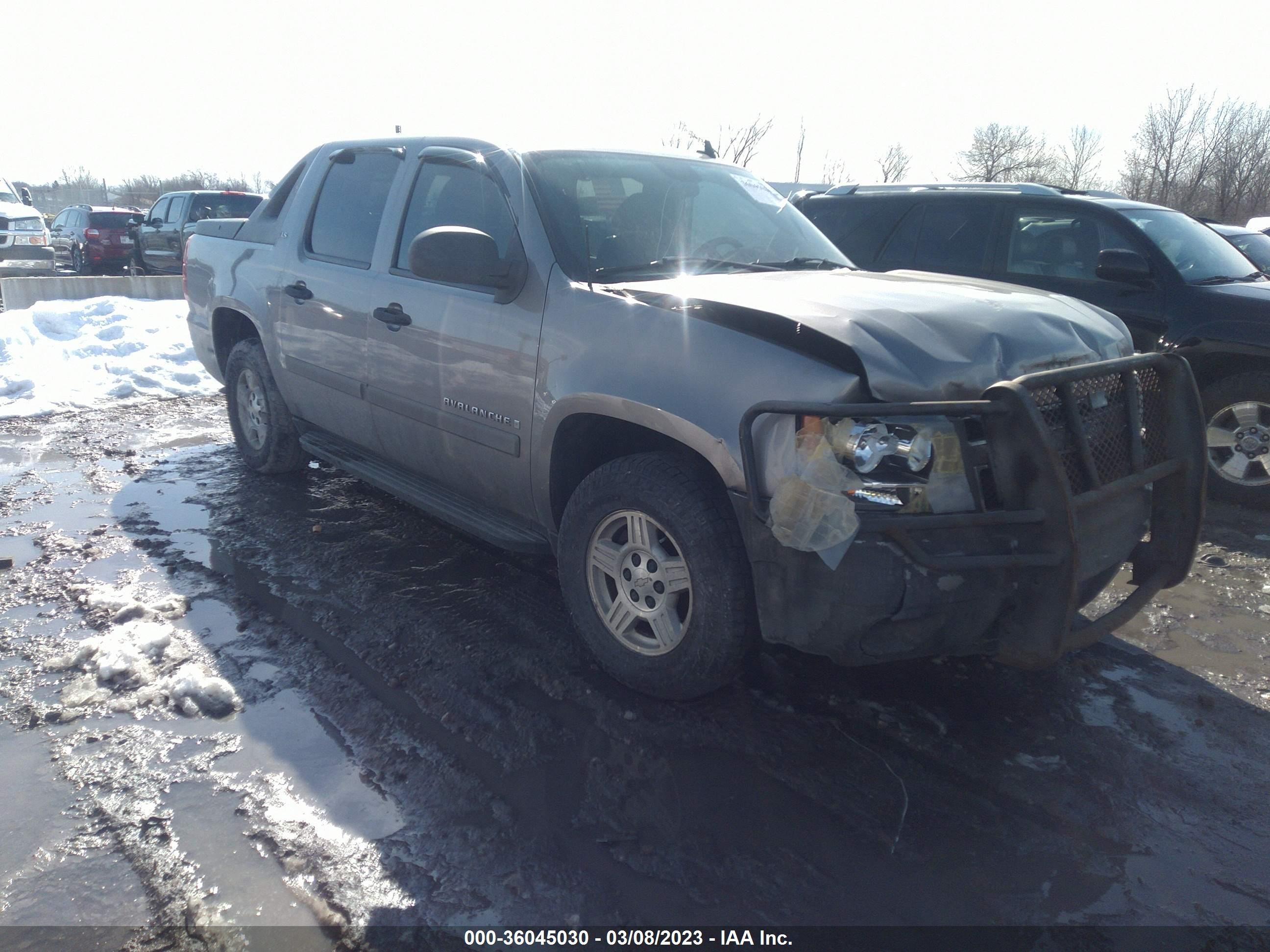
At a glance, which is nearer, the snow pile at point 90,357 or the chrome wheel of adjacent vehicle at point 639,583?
the chrome wheel of adjacent vehicle at point 639,583

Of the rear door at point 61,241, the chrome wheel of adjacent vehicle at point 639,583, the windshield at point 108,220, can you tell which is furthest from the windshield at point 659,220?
the rear door at point 61,241

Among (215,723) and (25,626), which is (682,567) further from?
(25,626)

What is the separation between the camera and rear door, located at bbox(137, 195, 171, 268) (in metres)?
19.1

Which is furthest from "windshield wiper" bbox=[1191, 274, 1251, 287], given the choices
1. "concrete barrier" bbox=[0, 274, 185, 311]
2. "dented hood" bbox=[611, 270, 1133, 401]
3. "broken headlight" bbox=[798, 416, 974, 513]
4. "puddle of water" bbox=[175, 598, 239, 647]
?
"concrete barrier" bbox=[0, 274, 185, 311]

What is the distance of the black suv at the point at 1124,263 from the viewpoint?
556 cm

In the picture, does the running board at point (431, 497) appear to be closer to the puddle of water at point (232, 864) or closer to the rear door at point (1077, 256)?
the puddle of water at point (232, 864)

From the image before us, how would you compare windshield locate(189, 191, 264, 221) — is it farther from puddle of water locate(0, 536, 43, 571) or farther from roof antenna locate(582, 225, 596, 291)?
roof antenna locate(582, 225, 596, 291)

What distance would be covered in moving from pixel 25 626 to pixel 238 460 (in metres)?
2.65

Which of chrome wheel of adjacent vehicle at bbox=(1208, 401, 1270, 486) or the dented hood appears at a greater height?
the dented hood

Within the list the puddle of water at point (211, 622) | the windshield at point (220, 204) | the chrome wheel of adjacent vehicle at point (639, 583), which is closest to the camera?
the chrome wheel of adjacent vehicle at point (639, 583)

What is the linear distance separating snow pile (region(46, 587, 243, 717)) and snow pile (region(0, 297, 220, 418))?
483 centimetres

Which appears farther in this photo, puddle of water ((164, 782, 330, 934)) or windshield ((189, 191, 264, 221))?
windshield ((189, 191, 264, 221))

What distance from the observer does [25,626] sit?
3.79 metres

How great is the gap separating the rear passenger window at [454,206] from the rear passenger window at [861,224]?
377 cm
